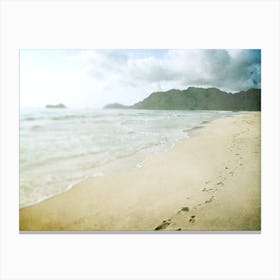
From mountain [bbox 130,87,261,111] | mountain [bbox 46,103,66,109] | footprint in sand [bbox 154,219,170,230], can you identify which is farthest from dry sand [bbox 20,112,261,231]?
mountain [bbox 46,103,66,109]

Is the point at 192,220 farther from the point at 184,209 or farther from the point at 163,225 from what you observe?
the point at 163,225

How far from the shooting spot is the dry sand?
2.80m

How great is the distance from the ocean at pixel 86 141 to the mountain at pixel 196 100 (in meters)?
0.06

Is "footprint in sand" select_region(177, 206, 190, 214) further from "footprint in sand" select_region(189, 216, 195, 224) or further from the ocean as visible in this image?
the ocean

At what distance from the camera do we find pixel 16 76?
2.87 metres

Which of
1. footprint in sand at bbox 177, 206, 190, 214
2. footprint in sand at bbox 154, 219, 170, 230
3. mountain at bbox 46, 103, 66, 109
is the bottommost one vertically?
footprint in sand at bbox 154, 219, 170, 230

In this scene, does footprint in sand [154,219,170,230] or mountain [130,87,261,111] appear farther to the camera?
mountain [130,87,261,111]

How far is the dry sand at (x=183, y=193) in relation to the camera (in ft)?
9.20

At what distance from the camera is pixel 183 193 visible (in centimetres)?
285

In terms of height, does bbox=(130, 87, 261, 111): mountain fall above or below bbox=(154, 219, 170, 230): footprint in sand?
above

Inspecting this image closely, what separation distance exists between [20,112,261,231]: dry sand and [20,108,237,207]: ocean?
0.25ft

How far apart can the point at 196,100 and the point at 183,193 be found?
2.60 feet

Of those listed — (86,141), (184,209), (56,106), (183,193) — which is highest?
(56,106)

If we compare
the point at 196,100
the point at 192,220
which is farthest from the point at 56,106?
the point at 192,220
